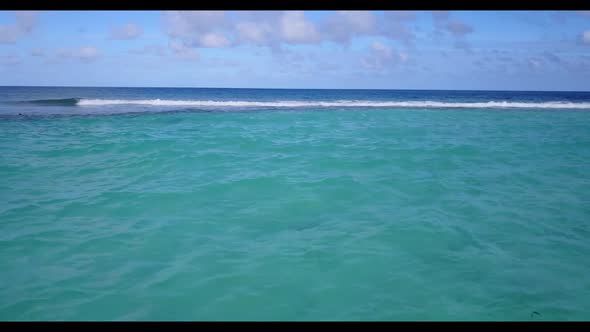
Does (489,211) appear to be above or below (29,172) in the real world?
below

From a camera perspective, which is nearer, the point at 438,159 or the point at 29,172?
the point at 29,172

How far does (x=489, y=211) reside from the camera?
19.4ft

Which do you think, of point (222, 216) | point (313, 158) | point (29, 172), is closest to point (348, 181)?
point (313, 158)

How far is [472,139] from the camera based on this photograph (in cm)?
1288

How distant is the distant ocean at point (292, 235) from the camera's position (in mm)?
3613

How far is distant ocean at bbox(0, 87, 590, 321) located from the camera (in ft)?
11.9

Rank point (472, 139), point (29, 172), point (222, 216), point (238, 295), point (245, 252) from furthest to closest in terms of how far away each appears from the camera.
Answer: point (472, 139) < point (29, 172) < point (222, 216) < point (245, 252) < point (238, 295)

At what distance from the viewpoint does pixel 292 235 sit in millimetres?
5074

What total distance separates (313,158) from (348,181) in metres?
2.25
